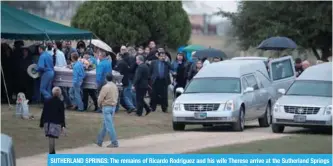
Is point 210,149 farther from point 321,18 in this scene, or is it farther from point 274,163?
point 321,18

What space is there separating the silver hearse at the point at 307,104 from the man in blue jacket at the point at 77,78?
17.2ft

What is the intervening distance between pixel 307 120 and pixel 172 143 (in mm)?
4282

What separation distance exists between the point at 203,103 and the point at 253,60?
435 centimetres

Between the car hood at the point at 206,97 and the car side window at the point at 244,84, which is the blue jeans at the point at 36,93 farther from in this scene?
the car side window at the point at 244,84

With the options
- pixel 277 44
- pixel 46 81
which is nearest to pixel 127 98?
pixel 46 81

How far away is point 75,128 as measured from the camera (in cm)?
2303

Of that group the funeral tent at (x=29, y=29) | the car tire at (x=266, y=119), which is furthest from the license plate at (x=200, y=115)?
the funeral tent at (x=29, y=29)

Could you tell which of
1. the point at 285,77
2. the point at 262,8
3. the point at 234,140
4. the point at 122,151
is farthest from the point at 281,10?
the point at 122,151

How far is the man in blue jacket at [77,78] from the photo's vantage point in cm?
2601

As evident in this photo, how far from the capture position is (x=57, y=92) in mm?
18688

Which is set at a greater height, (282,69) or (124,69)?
(124,69)

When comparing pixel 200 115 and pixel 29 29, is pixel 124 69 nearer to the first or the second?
pixel 29 29

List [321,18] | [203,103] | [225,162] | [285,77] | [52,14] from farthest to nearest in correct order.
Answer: [52,14] < [321,18] < [285,77] < [203,103] < [225,162]

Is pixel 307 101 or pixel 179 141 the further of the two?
pixel 307 101
